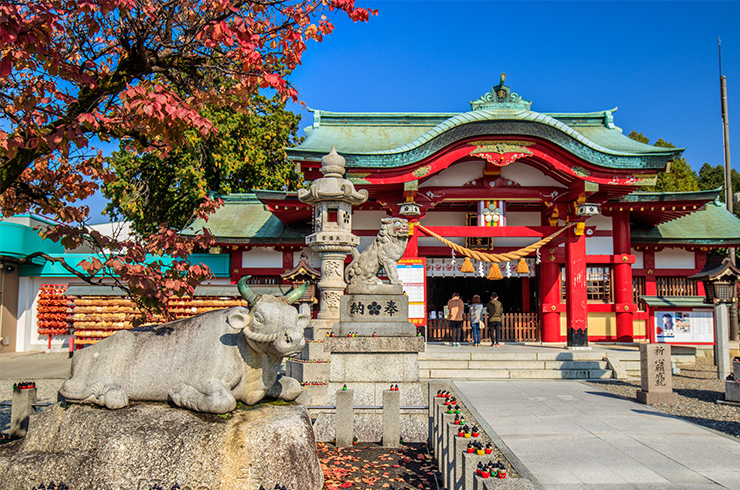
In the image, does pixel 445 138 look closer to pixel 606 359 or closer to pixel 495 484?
pixel 606 359

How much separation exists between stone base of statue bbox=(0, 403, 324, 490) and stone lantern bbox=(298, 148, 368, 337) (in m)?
6.77

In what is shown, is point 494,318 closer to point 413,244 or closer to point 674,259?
point 413,244

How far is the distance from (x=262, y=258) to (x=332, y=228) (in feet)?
22.9

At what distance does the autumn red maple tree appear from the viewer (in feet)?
12.8

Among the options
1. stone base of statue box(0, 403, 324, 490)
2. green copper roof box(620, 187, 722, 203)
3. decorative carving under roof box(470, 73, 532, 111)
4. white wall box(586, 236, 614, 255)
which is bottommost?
stone base of statue box(0, 403, 324, 490)

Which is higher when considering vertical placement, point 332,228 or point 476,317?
point 332,228

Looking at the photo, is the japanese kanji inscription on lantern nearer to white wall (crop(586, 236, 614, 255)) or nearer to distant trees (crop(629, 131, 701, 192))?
white wall (crop(586, 236, 614, 255))

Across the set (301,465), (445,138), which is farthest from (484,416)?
(445,138)

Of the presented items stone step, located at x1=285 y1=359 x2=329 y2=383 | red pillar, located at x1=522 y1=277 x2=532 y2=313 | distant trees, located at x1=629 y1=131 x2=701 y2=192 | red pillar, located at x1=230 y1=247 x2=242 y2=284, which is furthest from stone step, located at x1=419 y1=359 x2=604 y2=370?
distant trees, located at x1=629 y1=131 x2=701 y2=192

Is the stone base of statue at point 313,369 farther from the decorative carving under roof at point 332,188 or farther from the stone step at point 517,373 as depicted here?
the stone step at point 517,373

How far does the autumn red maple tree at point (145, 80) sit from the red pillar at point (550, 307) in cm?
1292

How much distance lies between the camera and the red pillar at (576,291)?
1402 cm

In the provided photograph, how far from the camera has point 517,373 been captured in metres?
12.4

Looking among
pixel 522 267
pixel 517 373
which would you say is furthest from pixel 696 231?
pixel 517 373
